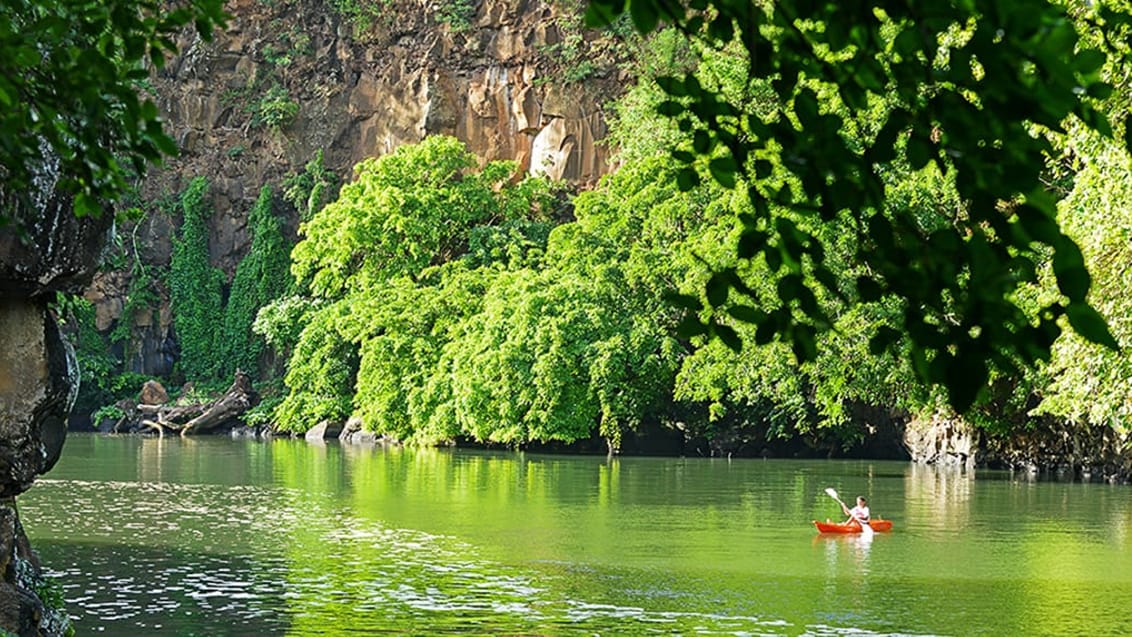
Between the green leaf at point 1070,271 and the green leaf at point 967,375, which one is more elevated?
the green leaf at point 1070,271

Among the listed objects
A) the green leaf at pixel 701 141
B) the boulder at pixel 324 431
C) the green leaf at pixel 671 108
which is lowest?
the boulder at pixel 324 431

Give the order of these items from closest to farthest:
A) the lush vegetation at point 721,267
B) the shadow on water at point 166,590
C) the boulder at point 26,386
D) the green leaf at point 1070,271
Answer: the green leaf at point 1070,271 < the lush vegetation at point 721,267 < the boulder at point 26,386 < the shadow on water at point 166,590

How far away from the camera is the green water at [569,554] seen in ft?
57.8

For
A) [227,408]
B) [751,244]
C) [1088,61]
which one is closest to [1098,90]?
[1088,61]

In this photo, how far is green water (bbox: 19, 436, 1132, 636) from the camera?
57.8ft

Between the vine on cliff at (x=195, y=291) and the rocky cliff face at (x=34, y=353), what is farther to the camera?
the vine on cliff at (x=195, y=291)

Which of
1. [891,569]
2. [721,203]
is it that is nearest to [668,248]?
[721,203]

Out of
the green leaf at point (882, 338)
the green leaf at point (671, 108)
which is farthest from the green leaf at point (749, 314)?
the green leaf at point (671, 108)

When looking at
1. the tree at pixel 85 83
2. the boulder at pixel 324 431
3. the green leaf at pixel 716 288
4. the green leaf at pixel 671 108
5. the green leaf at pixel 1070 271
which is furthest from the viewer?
the boulder at pixel 324 431

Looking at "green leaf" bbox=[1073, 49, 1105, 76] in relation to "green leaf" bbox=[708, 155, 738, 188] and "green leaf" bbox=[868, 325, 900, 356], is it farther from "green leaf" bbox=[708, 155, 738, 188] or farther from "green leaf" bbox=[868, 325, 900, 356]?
"green leaf" bbox=[708, 155, 738, 188]

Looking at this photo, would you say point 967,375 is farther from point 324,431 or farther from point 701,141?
point 324,431

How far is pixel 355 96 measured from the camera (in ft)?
229

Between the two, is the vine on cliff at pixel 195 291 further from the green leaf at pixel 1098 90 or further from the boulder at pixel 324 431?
the green leaf at pixel 1098 90

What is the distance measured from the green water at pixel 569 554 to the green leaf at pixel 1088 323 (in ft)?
44.3
